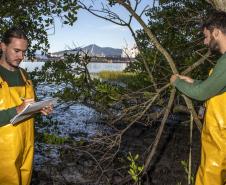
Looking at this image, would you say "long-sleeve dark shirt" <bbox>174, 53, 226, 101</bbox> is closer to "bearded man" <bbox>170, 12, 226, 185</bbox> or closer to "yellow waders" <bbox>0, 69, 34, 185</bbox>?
"bearded man" <bbox>170, 12, 226, 185</bbox>

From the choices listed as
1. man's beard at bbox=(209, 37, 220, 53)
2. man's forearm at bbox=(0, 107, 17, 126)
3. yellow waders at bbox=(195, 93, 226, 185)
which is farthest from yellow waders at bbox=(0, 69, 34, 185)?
man's beard at bbox=(209, 37, 220, 53)

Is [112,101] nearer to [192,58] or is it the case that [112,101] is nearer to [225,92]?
[192,58]

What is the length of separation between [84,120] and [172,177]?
8813mm

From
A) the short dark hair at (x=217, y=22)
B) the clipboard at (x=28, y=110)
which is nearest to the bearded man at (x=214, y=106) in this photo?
the short dark hair at (x=217, y=22)

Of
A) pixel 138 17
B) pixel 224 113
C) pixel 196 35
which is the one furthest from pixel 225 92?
pixel 196 35

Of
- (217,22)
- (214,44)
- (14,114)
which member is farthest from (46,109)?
(217,22)

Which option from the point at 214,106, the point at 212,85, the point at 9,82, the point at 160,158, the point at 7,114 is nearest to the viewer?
the point at 212,85

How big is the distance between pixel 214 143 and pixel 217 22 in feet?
4.17

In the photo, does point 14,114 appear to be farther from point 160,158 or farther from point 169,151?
point 169,151

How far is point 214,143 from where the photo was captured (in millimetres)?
3617

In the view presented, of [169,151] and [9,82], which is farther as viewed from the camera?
[169,151]

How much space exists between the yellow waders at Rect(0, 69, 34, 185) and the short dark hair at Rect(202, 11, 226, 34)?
223cm

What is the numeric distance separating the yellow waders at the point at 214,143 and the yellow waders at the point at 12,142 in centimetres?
205

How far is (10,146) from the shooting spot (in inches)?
152
